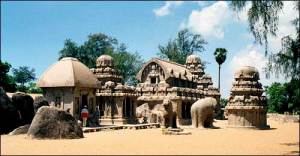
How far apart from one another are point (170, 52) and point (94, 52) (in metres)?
13.7

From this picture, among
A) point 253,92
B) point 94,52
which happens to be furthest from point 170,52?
point 253,92

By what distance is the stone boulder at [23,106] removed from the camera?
24141 millimetres

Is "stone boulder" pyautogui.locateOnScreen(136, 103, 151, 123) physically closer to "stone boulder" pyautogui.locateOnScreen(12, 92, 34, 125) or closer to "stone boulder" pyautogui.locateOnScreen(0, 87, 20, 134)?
"stone boulder" pyautogui.locateOnScreen(12, 92, 34, 125)

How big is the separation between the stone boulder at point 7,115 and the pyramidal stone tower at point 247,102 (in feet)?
62.6

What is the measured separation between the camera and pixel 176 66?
50.2m

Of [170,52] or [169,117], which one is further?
[170,52]

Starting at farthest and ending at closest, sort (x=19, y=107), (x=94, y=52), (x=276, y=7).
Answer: (x=94, y=52)
(x=19, y=107)
(x=276, y=7)

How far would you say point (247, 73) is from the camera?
121 ft

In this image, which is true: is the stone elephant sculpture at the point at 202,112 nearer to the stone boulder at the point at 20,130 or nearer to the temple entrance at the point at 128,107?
the temple entrance at the point at 128,107

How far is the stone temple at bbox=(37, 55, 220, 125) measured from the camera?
103ft

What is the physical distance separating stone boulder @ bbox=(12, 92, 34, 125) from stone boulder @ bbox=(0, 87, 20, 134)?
0.72 metres

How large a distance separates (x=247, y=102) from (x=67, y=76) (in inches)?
607

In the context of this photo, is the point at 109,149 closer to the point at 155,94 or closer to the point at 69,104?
the point at 69,104

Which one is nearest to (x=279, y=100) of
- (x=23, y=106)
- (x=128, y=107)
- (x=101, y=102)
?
(x=128, y=107)
